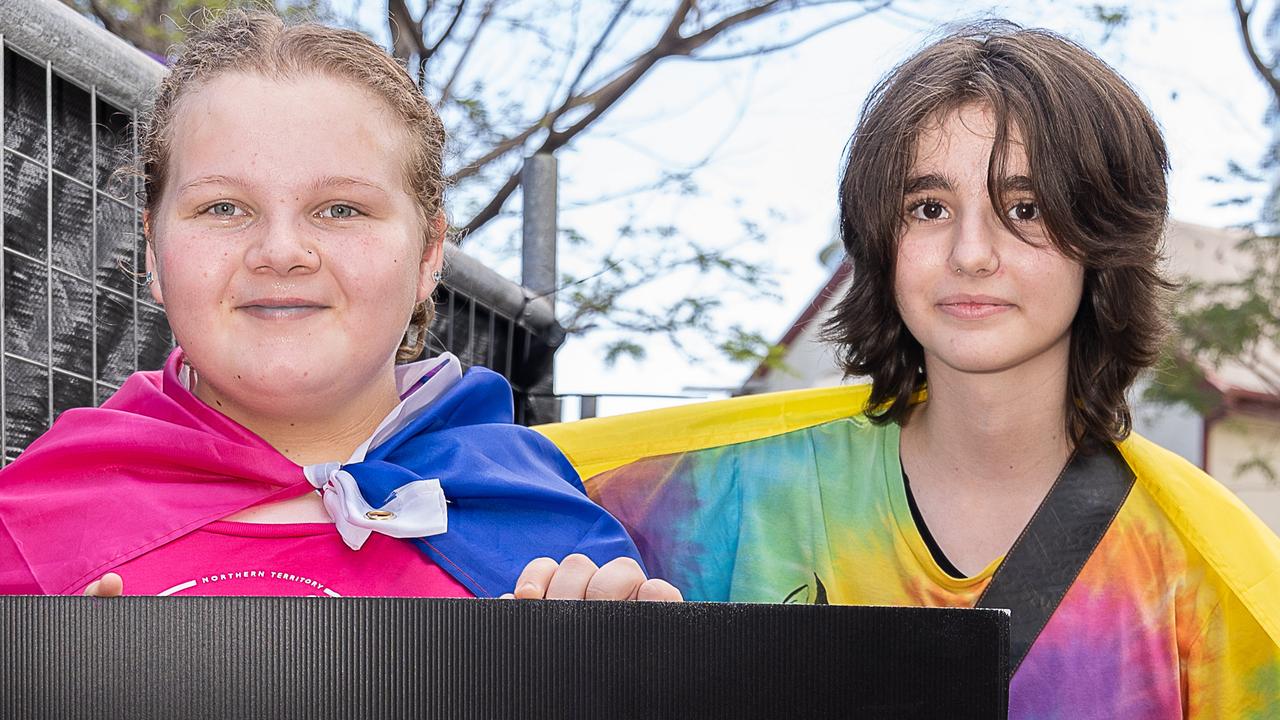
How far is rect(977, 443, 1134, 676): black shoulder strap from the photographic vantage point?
1988 millimetres

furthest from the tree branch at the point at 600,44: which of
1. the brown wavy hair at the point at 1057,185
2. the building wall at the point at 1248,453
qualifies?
the building wall at the point at 1248,453

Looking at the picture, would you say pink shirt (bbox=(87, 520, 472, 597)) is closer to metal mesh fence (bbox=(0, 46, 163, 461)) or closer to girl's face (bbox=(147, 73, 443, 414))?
girl's face (bbox=(147, 73, 443, 414))

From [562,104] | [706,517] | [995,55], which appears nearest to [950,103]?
[995,55]

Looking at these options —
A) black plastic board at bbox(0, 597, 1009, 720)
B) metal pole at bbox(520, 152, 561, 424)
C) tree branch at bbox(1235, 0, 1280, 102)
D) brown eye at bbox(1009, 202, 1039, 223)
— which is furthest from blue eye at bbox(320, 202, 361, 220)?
tree branch at bbox(1235, 0, 1280, 102)

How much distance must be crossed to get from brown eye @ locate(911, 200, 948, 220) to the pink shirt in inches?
35.1

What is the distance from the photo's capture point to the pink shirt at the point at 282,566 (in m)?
1.53

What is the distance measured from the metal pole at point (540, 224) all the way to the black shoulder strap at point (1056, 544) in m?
1.50

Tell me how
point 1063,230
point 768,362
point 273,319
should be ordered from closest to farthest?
1. point 273,319
2. point 1063,230
3. point 768,362

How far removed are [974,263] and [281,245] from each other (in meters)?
0.93

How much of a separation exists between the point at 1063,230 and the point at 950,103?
25cm

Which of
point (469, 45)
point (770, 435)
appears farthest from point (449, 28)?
point (770, 435)

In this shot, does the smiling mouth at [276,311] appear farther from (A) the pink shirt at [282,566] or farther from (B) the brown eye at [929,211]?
(B) the brown eye at [929,211]

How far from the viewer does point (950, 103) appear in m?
2.07

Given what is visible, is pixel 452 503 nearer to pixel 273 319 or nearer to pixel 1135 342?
pixel 273 319
